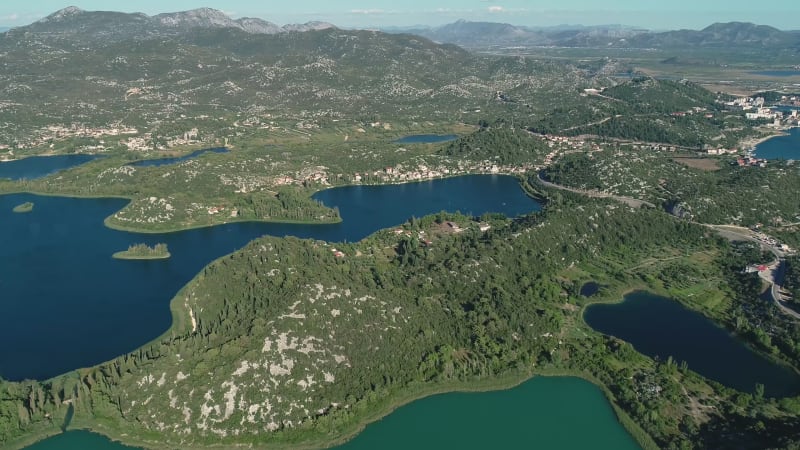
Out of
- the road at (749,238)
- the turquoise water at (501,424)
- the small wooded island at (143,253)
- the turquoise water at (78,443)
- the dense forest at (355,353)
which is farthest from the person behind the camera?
the small wooded island at (143,253)

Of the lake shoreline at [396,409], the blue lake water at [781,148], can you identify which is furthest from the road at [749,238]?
the blue lake water at [781,148]

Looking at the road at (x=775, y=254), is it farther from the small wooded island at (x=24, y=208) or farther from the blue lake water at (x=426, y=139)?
the small wooded island at (x=24, y=208)

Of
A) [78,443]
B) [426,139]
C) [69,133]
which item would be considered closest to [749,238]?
[78,443]

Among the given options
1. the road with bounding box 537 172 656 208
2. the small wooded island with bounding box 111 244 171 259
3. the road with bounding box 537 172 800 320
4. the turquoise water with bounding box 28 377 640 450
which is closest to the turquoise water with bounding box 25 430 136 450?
the turquoise water with bounding box 28 377 640 450

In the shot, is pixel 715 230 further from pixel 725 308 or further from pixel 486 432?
pixel 486 432

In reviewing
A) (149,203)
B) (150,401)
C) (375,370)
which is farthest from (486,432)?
(149,203)

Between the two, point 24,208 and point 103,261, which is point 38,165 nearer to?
point 24,208

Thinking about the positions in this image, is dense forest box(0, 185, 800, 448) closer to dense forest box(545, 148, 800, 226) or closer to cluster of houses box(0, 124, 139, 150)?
dense forest box(545, 148, 800, 226)
